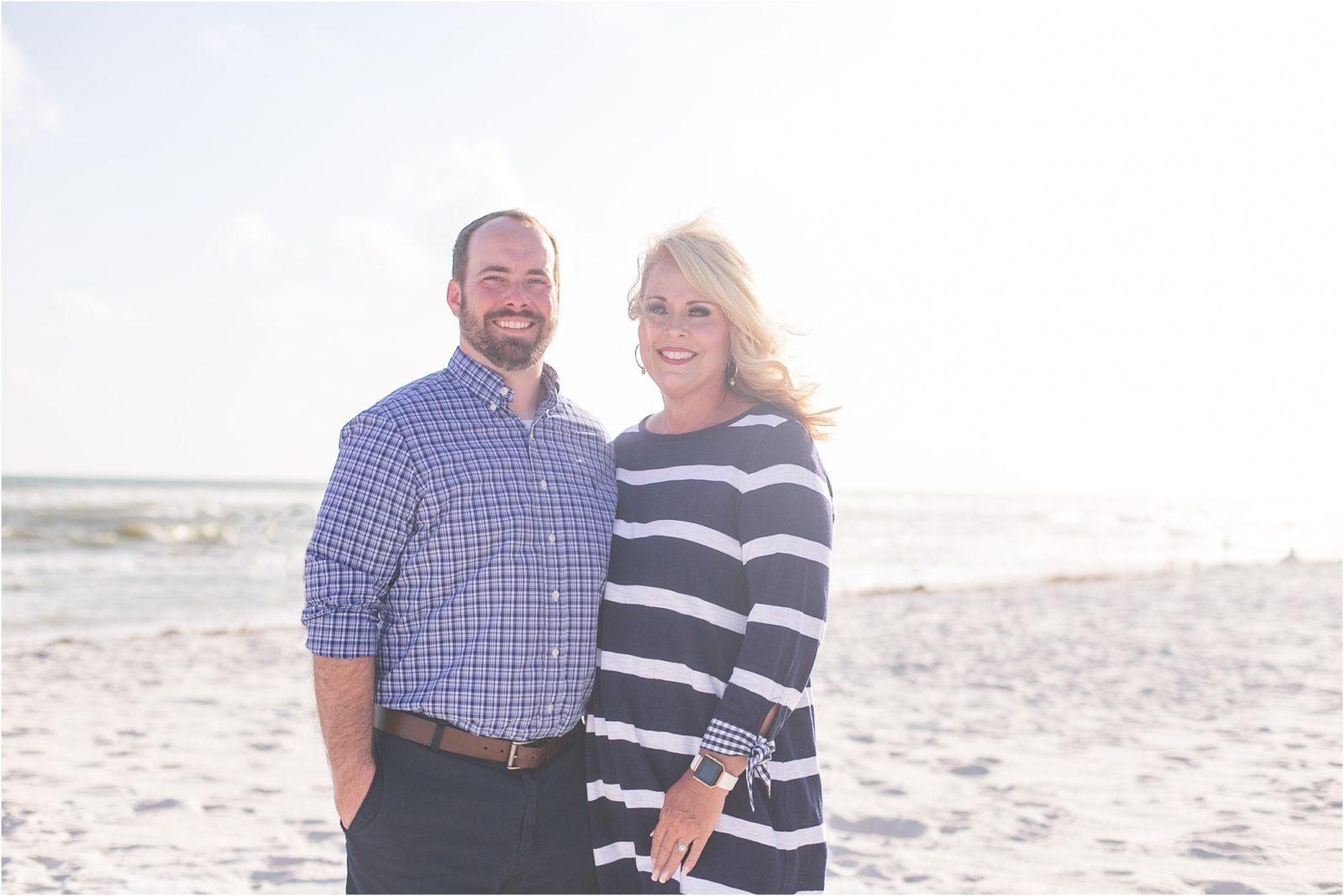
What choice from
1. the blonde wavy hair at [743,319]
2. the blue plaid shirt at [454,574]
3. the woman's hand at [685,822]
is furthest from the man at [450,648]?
the blonde wavy hair at [743,319]

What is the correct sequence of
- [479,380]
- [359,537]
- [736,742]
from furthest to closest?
[479,380]
[359,537]
[736,742]

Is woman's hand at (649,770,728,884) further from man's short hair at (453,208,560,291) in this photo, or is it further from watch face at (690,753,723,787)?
man's short hair at (453,208,560,291)

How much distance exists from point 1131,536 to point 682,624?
3012 centimetres

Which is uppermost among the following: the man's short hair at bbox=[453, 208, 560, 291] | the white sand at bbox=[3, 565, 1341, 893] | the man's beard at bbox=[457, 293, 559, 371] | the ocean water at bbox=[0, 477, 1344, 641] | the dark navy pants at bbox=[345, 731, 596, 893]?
the man's short hair at bbox=[453, 208, 560, 291]

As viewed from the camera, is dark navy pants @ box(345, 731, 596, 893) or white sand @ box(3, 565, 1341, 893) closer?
dark navy pants @ box(345, 731, 596, 893)

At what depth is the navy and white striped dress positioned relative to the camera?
227 centimetres

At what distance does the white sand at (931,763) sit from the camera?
4184mm

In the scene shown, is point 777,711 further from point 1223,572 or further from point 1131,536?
point 1131,536

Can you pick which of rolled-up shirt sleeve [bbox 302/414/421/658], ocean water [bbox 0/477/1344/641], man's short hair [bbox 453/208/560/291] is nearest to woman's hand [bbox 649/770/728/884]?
rolled-up shirt sleeve [bbox 302/414/421/658]

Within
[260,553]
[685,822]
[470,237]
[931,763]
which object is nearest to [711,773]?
[685,822]

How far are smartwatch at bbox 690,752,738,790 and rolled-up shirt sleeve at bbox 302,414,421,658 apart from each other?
2.73 ft

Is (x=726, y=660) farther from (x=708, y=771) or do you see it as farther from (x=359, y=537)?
(x=359, y=537)

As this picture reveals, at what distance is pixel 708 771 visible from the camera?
88.5 inches

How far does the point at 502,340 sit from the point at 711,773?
1249 mm
